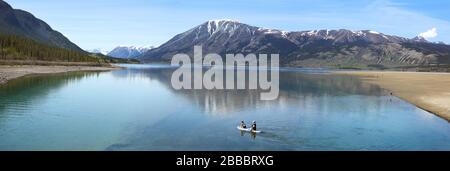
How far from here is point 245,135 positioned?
4059 centimetres

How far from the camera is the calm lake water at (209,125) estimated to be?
36.2 metres

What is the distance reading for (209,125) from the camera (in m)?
46.5

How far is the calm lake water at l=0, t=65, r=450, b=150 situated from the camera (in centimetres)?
3616

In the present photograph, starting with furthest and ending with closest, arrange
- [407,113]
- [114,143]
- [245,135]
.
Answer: [407,113] → [245,135] → [114,143]

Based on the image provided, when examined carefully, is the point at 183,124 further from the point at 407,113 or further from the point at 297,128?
the point at 407,113

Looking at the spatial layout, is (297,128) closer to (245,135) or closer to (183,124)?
(245,135)
